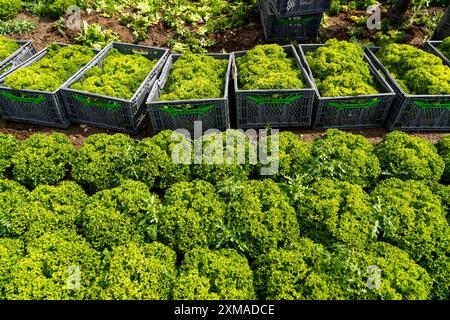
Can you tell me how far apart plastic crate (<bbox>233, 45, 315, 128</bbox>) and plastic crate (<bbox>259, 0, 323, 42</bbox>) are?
2.80 metres

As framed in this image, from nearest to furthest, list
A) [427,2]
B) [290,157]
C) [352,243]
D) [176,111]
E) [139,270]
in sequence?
[139,270] → [352,243] → [290,157] → [176,111] → [427,2]

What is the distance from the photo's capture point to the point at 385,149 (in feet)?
24.6

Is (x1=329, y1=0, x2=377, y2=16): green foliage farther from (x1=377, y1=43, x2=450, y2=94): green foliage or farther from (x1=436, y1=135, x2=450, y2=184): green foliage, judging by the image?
(x1=436, y1=135, x2=450, y2=184): green foliage

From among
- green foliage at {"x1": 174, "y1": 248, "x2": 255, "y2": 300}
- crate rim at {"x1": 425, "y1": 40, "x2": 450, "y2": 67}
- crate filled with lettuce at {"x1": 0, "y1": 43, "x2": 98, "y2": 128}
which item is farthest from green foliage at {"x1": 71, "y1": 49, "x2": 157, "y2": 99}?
crate rim at {"x1": 425, "y1": 40, "x2": 450, "y2": 67}

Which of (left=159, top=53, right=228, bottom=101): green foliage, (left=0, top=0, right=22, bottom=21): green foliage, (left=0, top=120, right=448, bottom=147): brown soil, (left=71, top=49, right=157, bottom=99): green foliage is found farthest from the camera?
(left=0, top=0, right=22, bottom=21): green foliage

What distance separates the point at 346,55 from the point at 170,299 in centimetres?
779

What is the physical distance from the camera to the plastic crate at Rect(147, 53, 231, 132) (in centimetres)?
843

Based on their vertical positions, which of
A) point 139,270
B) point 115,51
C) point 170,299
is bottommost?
point 170,299

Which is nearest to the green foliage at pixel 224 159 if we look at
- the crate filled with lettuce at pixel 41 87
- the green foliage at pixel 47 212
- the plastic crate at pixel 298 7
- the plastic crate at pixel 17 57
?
the green foliage at pixel 47 212

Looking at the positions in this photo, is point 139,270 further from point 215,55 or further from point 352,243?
point 215,55

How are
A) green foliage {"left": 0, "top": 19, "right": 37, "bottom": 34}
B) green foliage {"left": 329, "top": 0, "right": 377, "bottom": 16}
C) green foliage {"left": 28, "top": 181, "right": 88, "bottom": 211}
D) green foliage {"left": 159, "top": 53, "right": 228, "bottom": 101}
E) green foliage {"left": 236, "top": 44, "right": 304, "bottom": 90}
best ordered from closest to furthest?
green foliage {"left": 28, "top": 181, "right": 88, "bottom": 211}, green foliage {"left": 159, "top": 53, "right": 228, "bottom": 101}, green foliage {"left": 236, "top": 44, "right": 304, "bottom": 90}, green foliage {"left": 0, "top": 19, "right": 37, "bottom": 34}, green foliage {"left": 329, "top": 0, "right": 377, "bottom": 16}

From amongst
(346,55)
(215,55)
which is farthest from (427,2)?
(215,55)

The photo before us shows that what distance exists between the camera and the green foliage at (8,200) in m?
6.16

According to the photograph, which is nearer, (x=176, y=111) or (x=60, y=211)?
(x=60, y=211)
